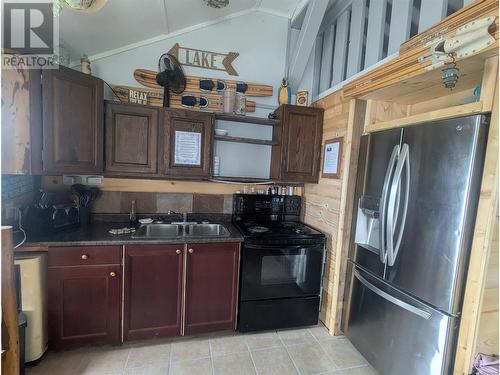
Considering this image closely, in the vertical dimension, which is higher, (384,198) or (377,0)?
(377,0)

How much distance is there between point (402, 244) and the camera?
1576 millimetres

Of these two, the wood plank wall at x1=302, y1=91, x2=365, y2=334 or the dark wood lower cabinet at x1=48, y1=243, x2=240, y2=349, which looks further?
the wood plank wall at x1=302, y1=91, x2=365, y2=334

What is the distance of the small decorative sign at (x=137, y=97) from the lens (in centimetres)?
228

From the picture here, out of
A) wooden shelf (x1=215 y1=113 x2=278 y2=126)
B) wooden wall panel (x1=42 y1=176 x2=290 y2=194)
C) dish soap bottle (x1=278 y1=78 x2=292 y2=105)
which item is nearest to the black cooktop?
wooden wall panel (x1=42 y1=176 x2=290 y2=194)

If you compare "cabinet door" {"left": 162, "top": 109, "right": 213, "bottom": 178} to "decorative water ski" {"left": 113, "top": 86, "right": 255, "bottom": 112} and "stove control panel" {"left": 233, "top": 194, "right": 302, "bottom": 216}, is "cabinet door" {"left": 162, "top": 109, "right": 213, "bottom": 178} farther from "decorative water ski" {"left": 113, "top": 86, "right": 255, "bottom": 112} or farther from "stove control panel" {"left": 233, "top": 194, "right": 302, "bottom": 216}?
"stove control panel" {"left": 233, "top": 194, "right": 302, "bottom": 216}

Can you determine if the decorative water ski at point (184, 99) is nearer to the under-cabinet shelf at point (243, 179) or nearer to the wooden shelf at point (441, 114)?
the under-cabinet shelf at point (243, 179)

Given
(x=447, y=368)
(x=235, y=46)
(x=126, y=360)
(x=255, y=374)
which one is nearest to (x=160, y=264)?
(x=126, y=360)

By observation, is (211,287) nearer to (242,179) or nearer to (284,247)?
(284,247)

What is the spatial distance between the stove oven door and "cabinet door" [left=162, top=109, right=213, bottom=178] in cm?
82

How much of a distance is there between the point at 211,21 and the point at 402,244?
8.39ft

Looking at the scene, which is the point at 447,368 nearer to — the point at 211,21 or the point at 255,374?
the point at 255,374

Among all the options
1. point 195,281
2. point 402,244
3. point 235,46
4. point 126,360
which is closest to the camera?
point 402,244

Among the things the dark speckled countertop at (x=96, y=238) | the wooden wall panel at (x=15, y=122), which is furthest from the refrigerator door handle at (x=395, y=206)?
the wooden wall panel at (x=15, y=122)

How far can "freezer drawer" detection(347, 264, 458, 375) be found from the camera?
1.37m
